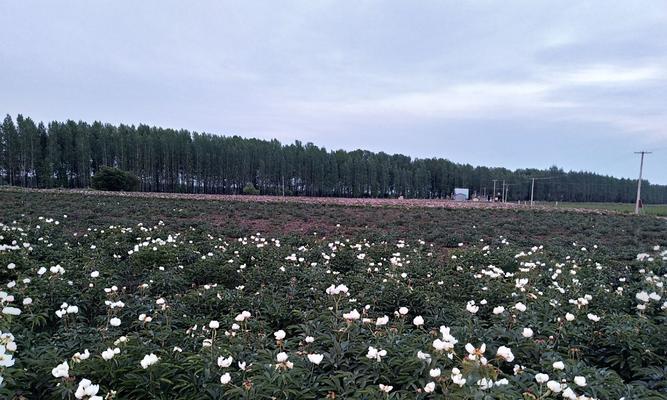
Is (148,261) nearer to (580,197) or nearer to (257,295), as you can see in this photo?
(257,295)

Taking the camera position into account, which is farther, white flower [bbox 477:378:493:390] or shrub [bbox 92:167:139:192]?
shrub [bbox 92:167:139:192]

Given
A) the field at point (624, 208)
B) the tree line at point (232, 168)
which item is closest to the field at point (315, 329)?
the field at point (624, 208)

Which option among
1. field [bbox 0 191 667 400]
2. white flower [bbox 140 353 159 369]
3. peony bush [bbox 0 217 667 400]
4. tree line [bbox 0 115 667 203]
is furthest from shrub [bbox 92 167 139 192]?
white flower [bbox 140 353 159 369]

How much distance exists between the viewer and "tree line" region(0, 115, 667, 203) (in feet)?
204

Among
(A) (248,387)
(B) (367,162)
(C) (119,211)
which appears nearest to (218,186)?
(B) (367,162)

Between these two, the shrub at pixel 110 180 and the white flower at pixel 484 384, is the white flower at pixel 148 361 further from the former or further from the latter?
the shrub at pixel 110 180

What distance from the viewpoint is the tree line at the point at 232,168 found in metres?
62.2

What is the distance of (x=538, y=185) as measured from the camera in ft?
368

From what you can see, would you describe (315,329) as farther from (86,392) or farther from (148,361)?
(86,392)

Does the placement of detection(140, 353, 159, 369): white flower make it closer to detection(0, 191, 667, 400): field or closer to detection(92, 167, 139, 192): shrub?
detection(0, 191, 667, 400): field

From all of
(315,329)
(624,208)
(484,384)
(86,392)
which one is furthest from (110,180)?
(624,208)

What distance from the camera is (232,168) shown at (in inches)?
3201

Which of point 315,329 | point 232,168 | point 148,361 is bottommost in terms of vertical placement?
point 315,329

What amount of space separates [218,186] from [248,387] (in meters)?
81.3
